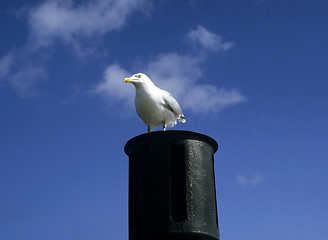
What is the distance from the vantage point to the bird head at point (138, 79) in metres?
8.94

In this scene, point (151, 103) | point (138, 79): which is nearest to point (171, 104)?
point (151, 103)

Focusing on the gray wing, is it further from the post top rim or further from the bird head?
the post top rim

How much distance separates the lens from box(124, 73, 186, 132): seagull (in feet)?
28.9

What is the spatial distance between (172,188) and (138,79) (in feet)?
11.0

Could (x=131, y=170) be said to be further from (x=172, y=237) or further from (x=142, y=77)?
(x=142, y=77)

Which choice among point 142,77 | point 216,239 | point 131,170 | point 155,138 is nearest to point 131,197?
point 131,170

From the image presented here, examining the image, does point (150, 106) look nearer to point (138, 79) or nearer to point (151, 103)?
point (151, 103)

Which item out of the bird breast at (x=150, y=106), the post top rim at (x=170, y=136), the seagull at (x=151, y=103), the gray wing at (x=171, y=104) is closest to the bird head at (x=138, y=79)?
the seagull at (x=151, y=103)

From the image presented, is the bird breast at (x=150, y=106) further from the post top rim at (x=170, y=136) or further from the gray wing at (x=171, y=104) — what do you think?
the post top rim at (x=170, y=136)

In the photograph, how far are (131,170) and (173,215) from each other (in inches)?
40.7

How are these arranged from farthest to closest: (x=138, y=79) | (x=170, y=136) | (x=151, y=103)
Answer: (x=138, y=79) → (x=151, y=103) → (x=170, y=136)

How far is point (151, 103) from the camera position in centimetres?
876

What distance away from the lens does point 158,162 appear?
6.13 meters

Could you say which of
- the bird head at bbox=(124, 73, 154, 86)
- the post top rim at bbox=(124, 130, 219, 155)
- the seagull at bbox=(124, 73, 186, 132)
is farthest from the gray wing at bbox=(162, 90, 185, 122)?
the post top rim at bbox=(124, 130, 219, 155)
